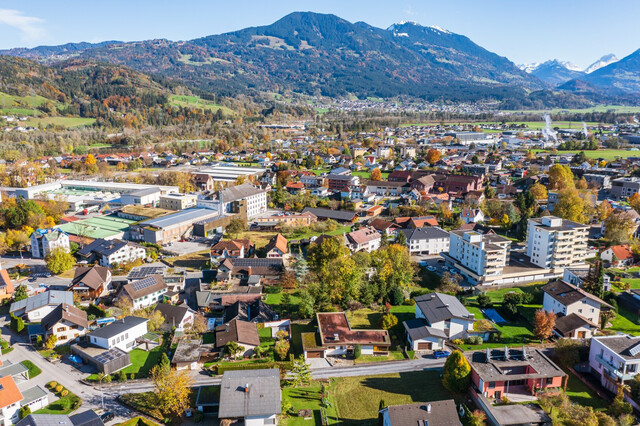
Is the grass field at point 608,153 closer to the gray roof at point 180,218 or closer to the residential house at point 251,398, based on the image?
the gray roof at point 180,218

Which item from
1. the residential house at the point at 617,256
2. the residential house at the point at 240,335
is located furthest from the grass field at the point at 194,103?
the residential house at the point at 240,335

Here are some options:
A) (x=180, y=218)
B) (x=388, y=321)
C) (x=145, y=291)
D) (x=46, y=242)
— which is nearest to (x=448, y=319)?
(x=388, y=321)

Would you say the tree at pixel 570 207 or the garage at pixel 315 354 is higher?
the tree at pixel 570 207

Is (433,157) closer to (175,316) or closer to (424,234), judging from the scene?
(424,234)

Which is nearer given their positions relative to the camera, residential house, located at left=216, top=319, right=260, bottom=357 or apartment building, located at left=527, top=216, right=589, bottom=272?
residential house, located at left=216, top=319, right=260, bottom=357

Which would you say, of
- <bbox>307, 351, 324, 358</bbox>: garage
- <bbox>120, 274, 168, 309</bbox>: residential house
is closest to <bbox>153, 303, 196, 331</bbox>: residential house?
<bbox>120, 274, 168, 309</bbox>: residential house

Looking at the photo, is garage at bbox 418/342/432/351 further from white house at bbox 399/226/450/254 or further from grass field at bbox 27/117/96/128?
grass field at bbox 27/117/96/128
